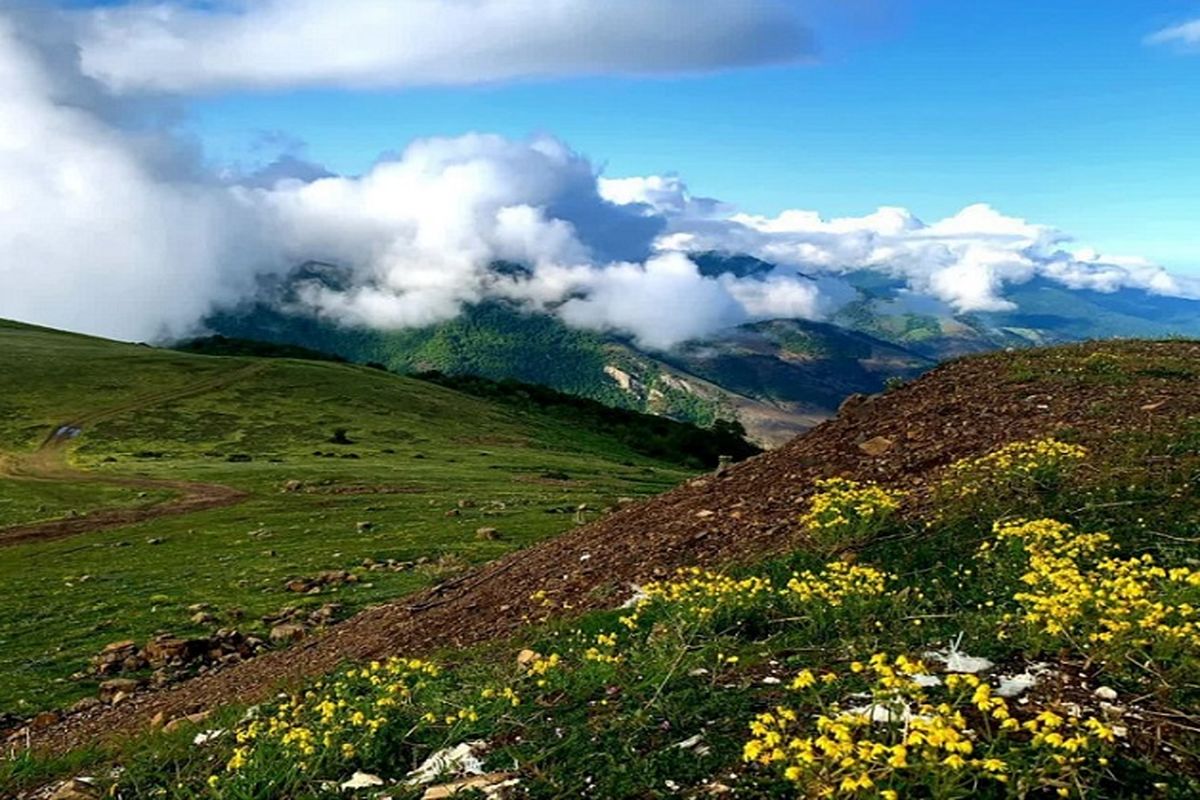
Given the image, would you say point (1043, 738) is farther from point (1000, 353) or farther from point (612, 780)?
point (1000, 353)

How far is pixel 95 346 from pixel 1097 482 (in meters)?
173

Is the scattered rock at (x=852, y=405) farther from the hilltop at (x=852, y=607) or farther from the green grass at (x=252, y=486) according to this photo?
the green grass at (x=252, y=486)

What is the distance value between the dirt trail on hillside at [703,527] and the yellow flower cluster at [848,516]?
75 centimetres

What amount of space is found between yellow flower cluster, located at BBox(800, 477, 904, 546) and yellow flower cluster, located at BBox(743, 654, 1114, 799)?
6.33m

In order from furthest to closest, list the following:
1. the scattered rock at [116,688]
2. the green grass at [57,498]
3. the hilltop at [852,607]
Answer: the green grass at [57,498], the scattered rock at [116,688], the hilltop at [852,607]

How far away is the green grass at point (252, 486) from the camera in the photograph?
28094mm

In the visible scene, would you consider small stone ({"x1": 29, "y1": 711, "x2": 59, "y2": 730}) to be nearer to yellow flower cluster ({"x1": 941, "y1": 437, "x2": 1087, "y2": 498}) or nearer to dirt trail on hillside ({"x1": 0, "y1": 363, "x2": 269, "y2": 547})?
yellow flower cluster ({"x1": 941, "y1": 437, "x2": 1087, "y2": 498})

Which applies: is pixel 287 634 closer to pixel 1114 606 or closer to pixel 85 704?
pixel 85 704

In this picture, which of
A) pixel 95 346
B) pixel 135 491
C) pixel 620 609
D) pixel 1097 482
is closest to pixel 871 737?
pixel 620 609

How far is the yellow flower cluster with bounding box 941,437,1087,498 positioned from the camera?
1417 centimetres

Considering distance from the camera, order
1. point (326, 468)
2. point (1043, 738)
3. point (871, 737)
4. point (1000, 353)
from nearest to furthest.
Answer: point (1043, 738)
point (871, 737)
point (1000, 353)
point (326, 468)

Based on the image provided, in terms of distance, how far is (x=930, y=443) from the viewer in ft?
58.9

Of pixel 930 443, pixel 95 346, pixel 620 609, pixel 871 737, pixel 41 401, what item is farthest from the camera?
pixel 95 346

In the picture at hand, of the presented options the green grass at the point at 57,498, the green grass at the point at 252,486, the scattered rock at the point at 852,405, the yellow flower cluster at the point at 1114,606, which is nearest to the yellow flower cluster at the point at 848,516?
the yellow flower cluster at the point at 1114,606
